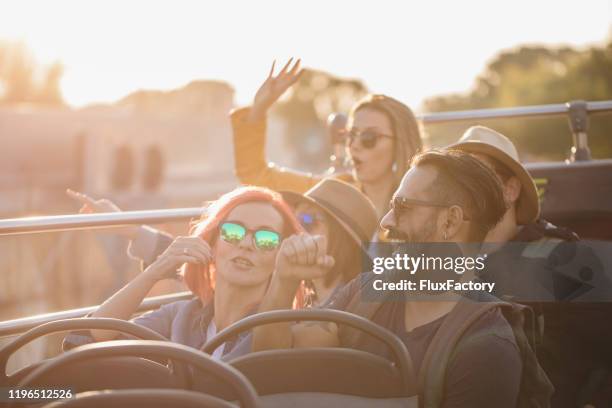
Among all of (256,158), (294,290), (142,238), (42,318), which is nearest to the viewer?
(294,290)

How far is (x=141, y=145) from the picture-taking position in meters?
45.0

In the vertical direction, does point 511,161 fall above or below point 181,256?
above

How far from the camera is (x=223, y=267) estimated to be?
3307 millimetres

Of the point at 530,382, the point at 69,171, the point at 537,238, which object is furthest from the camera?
the point at 69,171

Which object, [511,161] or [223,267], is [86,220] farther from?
[511,161]

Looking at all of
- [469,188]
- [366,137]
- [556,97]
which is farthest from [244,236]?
[556,97]

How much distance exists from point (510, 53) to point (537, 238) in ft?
274

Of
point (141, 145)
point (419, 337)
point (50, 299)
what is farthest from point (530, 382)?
point (141, 145)

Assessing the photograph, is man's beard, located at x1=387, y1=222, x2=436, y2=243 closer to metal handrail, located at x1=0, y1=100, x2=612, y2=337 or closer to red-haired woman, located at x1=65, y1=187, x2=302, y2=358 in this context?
red-haired woman, located at x1=65, y1=187, x2=302, y2=358

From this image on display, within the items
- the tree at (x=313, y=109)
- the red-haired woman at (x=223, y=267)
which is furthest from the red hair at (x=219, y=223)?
the tree at (x=313, y=109)

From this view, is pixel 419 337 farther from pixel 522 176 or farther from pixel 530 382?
pixel 522 176

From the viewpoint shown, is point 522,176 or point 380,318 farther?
point 522,176

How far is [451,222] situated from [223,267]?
2.89 ft

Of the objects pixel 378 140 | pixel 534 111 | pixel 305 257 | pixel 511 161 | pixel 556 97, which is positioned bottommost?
pixel 305 257
